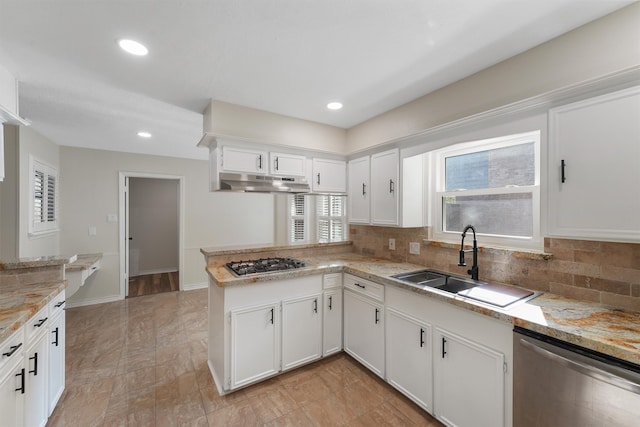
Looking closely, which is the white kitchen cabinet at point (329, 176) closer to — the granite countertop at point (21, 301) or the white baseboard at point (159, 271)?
the granite countertop at point (21, 301)

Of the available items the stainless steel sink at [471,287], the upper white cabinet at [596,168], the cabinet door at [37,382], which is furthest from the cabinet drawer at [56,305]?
the upper white cabinet at [596,168]

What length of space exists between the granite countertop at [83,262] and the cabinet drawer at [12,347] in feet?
6.25

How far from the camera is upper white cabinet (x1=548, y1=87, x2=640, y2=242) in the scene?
134cm

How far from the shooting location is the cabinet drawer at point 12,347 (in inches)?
49.9

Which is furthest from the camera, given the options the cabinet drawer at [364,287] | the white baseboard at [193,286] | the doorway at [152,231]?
the doorway at [152,231]

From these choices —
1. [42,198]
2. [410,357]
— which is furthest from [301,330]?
[42,198]

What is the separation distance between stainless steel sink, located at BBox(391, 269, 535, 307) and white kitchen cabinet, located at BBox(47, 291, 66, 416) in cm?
250

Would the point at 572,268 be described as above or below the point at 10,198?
below

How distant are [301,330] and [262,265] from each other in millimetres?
690

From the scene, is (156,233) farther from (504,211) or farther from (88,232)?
(504,211)

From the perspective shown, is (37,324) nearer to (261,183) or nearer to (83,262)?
(261,183)

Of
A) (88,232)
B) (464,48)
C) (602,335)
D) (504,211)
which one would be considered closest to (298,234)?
(88,232)

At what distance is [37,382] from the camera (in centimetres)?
167

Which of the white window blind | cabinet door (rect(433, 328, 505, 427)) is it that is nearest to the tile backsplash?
cabinet door (rect(433, 328, 505, 427))
